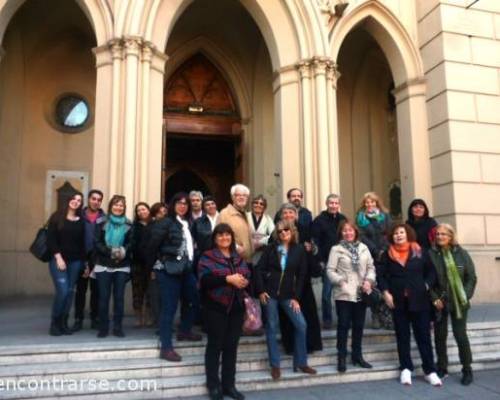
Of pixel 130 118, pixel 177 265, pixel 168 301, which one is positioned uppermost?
pixel 130 118

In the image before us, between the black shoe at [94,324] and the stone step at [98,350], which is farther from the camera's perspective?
the black shoe at [94,324]

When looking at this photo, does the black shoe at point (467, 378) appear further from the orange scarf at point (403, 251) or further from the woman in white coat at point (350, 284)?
the orange scarf at point (403, 251)

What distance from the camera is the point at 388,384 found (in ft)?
16.6

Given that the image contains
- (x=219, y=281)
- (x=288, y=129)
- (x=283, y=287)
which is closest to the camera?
(x=219, y=281)

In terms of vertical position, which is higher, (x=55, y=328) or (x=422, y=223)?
(x=422, y=223)

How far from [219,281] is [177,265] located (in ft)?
2.74

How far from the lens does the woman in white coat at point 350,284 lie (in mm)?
5156

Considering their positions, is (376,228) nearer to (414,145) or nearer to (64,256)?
(64,256)

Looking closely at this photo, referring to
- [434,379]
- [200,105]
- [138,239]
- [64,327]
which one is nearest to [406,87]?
[200,105]

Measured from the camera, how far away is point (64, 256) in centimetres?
576

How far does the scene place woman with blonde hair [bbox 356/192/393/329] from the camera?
6035mm

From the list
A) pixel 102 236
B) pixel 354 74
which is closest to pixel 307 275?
pixel 102 236

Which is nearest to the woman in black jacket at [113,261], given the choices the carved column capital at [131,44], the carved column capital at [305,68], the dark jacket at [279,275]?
the dark jacket at [279,275]

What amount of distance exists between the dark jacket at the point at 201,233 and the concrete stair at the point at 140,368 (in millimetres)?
1114
